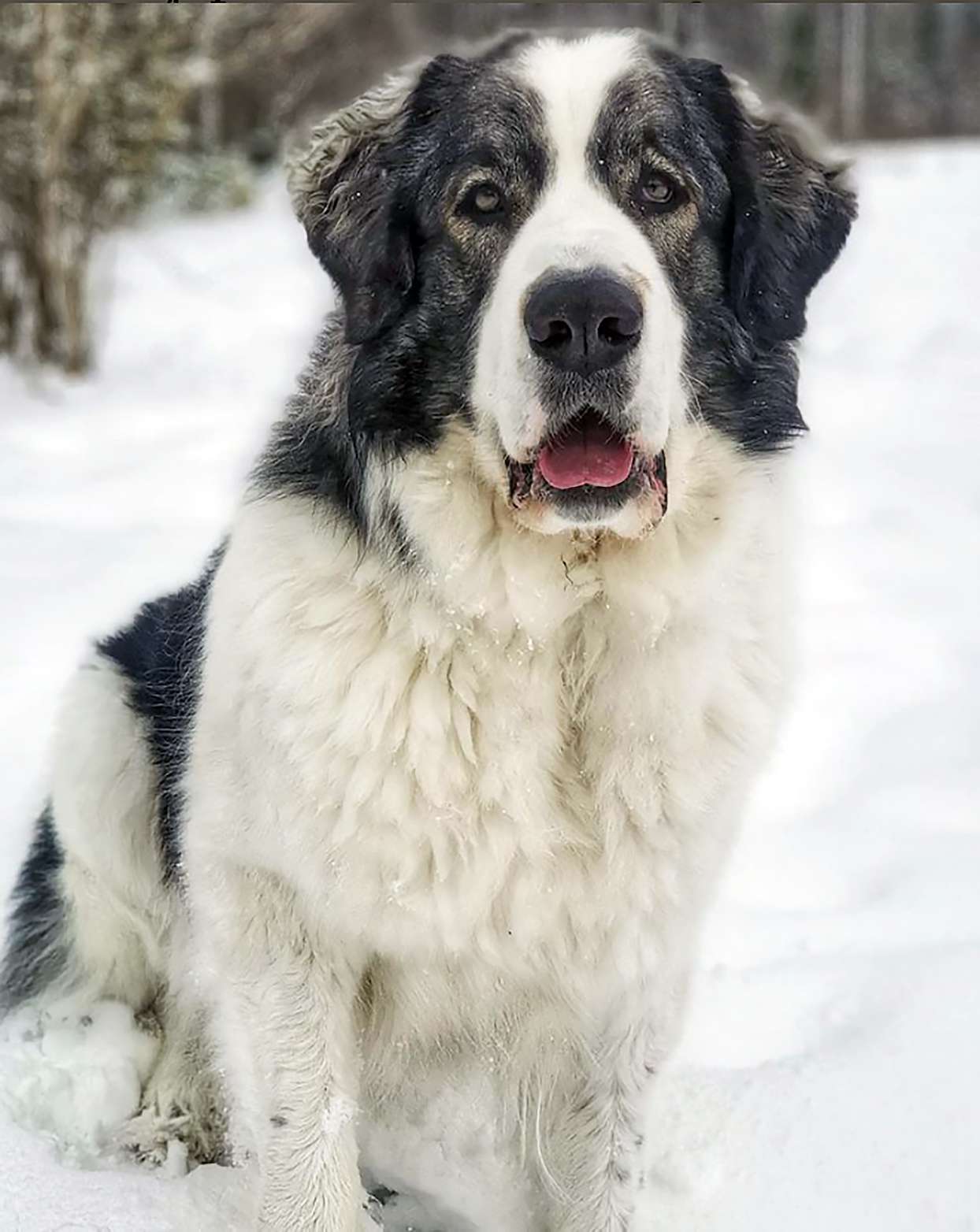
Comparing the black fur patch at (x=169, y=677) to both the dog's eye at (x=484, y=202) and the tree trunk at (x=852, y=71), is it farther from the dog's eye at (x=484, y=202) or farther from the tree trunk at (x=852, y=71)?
the tree trunk at (x=852, y=71)

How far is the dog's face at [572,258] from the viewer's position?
2213 millimetres

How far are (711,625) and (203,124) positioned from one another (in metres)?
20.5

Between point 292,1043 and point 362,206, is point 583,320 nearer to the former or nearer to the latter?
point 362,206

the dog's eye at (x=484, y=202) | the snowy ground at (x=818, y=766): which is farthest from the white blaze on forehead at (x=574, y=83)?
the snowy ground at (x=818, y=766)

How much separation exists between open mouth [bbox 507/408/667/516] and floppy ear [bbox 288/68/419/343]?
1.35 feet

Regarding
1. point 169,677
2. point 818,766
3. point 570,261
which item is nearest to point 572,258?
point 570,261

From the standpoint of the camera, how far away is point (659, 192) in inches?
96.0

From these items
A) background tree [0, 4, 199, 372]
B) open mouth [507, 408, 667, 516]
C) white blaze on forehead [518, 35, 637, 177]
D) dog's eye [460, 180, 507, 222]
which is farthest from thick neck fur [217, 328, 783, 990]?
background tree [0, 4, 199, 372]

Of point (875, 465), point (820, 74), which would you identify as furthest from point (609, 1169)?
point (820, 74)

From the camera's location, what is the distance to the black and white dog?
236 cm

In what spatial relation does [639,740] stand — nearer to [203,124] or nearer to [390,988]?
[390,988]

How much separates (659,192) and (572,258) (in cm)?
38

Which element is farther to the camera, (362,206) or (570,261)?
(362,206)

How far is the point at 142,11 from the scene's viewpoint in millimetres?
10047
